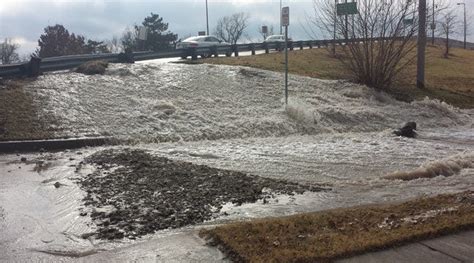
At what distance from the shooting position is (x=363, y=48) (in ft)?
66.8

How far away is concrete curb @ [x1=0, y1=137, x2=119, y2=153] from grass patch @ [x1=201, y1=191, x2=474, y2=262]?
6.76 meters

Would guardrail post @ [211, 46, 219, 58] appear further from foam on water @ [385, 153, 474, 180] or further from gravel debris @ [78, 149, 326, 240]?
foam on water @ [385, 153, 474, 180]

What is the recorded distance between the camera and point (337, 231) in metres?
5.72

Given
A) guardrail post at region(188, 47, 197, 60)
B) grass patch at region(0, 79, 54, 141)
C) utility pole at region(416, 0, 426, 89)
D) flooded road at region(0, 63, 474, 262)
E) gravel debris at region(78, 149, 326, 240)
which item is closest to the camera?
flooded road at region(0, 63, 474, 262)

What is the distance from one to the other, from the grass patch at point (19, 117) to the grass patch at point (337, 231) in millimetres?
7530

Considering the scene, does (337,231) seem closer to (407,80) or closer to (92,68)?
(92,68)

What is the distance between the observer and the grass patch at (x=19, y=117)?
11945 mm

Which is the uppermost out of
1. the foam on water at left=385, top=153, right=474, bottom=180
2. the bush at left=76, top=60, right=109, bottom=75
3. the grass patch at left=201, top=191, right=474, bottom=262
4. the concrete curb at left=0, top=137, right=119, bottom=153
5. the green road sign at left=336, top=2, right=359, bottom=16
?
the green road sign at left=336, top=2, right=359, bottom=16

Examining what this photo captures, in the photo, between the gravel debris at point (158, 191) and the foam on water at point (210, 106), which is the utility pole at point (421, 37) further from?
the gravel debris at point (158, 191)

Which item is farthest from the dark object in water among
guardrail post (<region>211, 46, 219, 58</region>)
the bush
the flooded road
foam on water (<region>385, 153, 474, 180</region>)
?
guardrail post (<region>211, 46, 219, 58</region>)

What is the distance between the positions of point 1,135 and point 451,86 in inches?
765

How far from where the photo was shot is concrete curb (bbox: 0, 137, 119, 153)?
37.4 ft

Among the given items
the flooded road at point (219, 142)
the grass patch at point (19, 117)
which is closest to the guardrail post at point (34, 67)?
the flooded road at point (219, 142)

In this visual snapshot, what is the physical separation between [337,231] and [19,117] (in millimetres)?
9499
